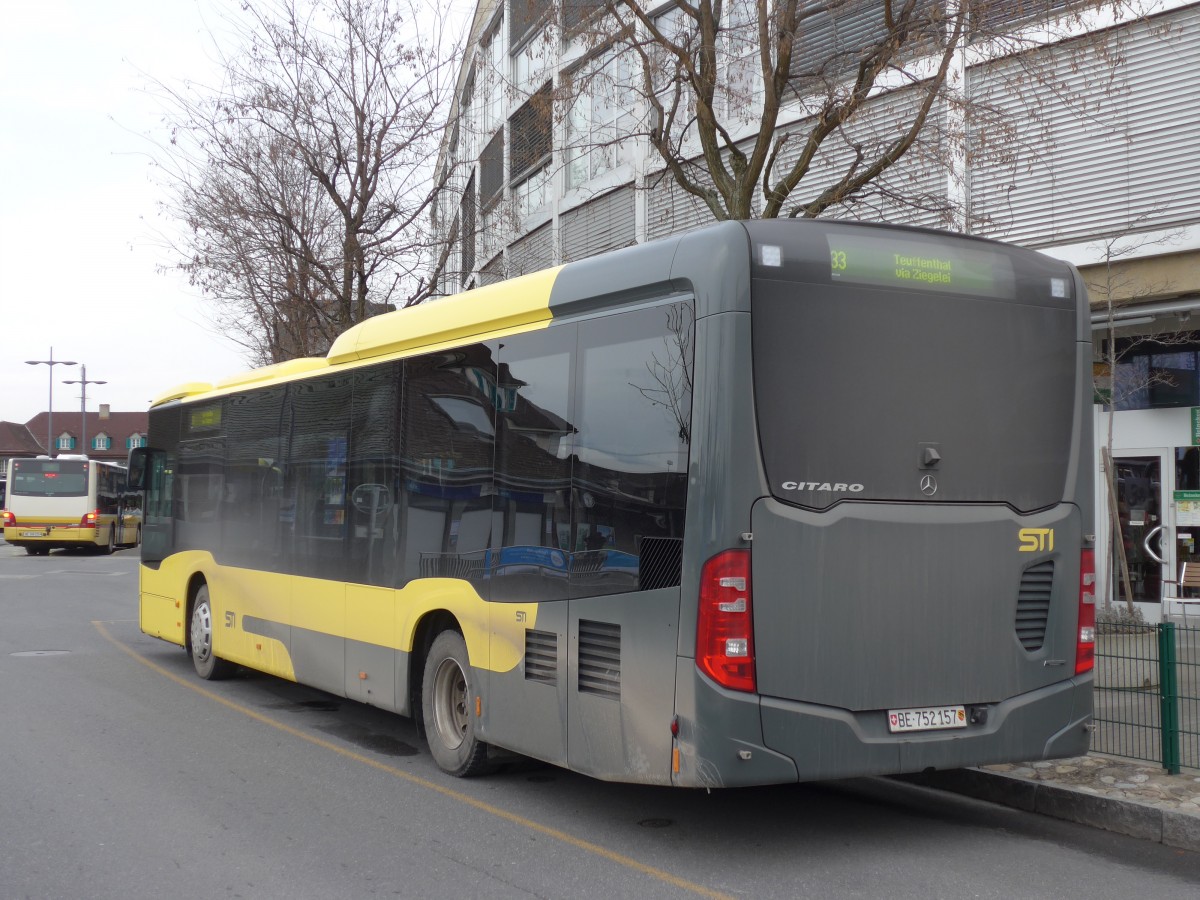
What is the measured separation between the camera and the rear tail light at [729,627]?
5.80 meters

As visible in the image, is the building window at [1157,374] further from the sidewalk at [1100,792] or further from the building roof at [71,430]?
the building roof at [71,430]

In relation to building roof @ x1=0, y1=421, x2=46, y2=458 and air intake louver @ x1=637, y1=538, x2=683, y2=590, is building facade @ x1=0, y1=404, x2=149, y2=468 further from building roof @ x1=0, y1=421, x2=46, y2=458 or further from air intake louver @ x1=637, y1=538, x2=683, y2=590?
air intake louver @ x1=637, y1=538, x2=683, y2=590

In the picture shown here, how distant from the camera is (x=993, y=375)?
21.4 ft

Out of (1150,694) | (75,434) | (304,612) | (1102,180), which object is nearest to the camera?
(1150,694)

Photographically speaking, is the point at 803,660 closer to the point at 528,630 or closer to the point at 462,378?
the point at 528,630

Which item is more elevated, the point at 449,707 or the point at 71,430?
the point at 71,430

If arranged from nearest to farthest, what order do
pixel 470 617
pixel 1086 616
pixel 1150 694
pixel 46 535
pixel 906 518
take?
1. pixel 906 518
2. pixel 1086 616
3. pixel 1150 694
4. pixel 470 617
5. pixel 46 535

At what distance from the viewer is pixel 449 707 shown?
822cm

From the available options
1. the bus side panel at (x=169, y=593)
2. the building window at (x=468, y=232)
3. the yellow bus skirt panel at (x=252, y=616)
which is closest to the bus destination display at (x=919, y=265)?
the yellow bus skirt panel at (x=252, y=616)

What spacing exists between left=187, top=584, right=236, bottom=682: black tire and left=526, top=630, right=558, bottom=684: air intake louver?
6189 mm

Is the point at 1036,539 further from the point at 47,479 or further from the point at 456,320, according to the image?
the point at 47,479

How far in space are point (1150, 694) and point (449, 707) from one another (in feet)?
14.3

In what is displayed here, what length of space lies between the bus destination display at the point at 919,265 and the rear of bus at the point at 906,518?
1 centimetres

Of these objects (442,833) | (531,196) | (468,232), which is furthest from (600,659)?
(531,196)
